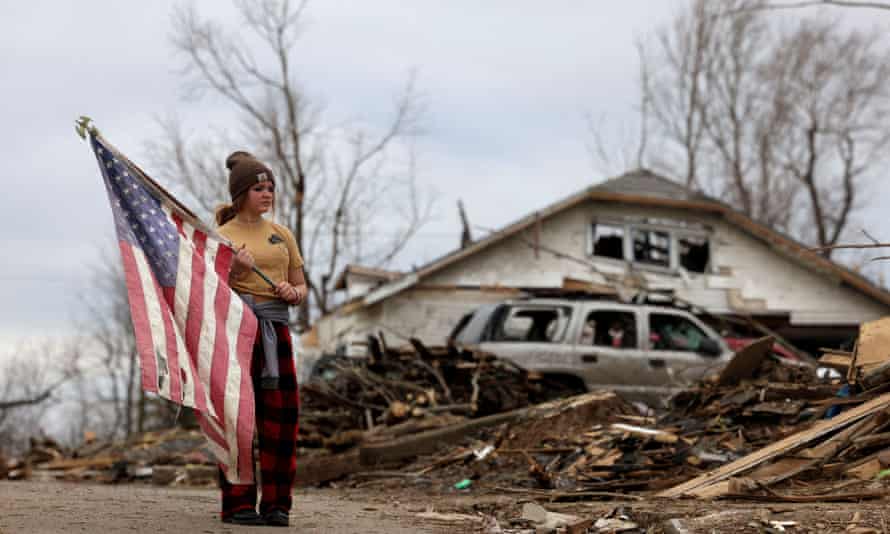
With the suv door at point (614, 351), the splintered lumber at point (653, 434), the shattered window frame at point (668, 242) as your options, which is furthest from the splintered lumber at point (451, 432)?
the shattered window frame at point (668, 242)

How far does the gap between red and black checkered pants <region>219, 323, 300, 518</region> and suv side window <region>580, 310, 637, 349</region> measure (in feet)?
31.6

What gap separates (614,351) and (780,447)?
7291mm

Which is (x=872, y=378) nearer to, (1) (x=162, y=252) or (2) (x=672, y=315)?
(1) (x=162, y=252)

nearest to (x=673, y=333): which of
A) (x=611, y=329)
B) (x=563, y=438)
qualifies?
(x=611, y=329)

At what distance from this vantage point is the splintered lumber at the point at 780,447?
7.62 metres

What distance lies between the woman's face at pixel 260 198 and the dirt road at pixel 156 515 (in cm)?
163

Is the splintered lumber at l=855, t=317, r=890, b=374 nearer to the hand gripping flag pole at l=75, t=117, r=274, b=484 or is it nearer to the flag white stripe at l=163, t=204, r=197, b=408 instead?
the hand gripping flag pole at l=75, t=117, r=274, b=484

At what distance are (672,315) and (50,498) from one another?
10217 mm

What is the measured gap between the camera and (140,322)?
5.79m

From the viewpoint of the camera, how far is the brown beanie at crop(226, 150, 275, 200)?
19.9 ft

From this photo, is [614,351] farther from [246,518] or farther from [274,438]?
[246,518]

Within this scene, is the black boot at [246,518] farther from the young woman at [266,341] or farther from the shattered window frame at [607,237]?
the shattered window frame at [607,237]

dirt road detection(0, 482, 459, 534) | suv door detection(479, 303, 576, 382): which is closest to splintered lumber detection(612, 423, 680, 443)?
dirt road detection(0, 482, 459, 534)

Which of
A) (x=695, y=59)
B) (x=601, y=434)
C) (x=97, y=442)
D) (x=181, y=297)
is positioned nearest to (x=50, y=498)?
(x=181, y=297)
